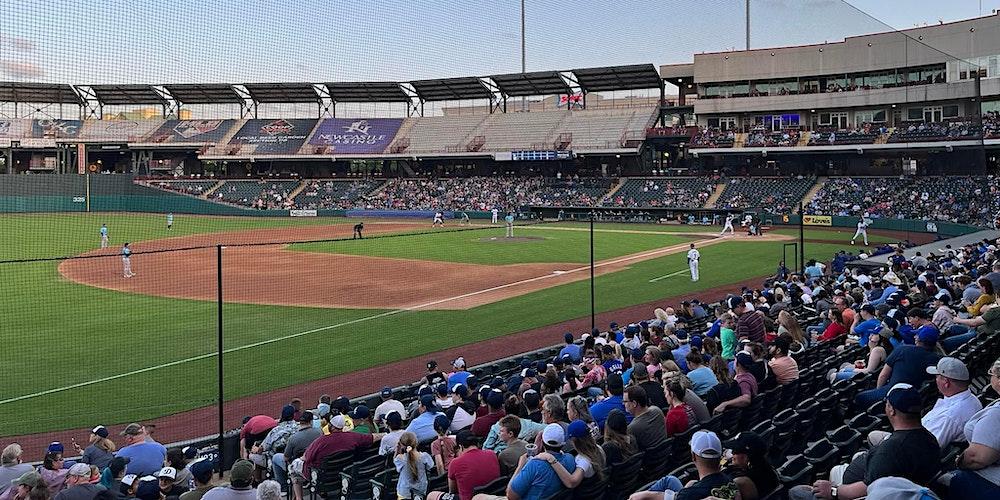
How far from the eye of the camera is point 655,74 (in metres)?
69.8

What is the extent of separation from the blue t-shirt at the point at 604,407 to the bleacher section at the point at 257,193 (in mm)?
64532

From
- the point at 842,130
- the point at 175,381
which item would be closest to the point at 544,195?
the point at 842,130

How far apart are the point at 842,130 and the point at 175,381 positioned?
186 ft

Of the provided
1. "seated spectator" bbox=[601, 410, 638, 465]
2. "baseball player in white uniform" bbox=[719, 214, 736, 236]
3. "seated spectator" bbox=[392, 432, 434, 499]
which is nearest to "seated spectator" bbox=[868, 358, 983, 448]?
"seated spectator" bbox=[601, 410, 638, 465]

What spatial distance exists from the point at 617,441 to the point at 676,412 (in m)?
1.09

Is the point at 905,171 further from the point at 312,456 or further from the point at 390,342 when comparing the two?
the point at 312,456

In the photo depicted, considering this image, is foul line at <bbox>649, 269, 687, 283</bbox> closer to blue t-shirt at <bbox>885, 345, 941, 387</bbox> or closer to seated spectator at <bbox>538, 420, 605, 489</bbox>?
blue t-shirt at <bbox>885, 345, 941, 387</bbox>

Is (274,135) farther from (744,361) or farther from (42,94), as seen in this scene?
(744,361)

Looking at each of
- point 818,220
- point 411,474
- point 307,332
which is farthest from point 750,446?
point 818,220

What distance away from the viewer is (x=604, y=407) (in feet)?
26.3

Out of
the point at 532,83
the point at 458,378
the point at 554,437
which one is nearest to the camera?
the point at 554,437

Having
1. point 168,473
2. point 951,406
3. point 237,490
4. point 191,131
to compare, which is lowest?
point 168,473

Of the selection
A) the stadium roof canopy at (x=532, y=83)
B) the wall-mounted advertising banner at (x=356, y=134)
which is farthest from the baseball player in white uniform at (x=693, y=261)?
the wall-mounted advertising banner at (x=356, y=134)

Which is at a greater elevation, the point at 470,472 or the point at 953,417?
the point at 953,417
